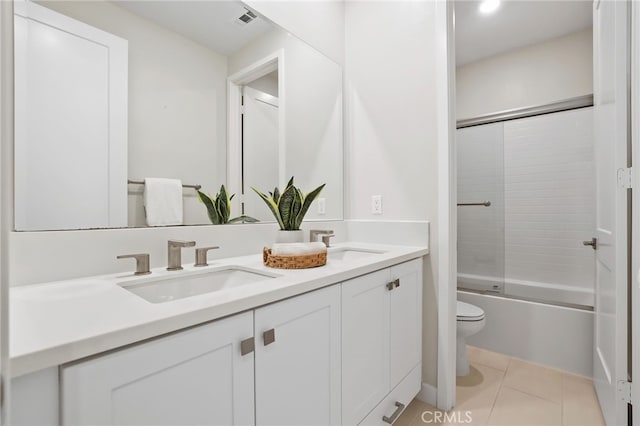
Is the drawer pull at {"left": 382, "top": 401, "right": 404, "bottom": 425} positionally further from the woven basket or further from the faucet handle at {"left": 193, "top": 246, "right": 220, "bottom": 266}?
the faucet handle at {"left": 193, "top": 246, "right": 220, "bottom": 266}

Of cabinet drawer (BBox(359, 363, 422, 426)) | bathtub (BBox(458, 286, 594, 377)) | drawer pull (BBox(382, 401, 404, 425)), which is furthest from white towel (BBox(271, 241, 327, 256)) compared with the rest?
bathtub (BBox(458, 286, 594, 377))

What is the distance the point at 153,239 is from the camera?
1071 mm

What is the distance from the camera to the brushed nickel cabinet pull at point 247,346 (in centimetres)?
70

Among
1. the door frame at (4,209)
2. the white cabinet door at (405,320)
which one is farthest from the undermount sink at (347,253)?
the door frame at (4,209)

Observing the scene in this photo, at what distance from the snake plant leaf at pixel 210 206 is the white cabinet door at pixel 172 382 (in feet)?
2.16

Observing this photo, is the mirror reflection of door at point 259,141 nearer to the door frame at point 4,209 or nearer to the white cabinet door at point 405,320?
the white cabinet door at point 405,320

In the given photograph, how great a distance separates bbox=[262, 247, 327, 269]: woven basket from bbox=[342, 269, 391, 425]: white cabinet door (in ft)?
0.48

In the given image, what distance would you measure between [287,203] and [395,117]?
34.9 inches

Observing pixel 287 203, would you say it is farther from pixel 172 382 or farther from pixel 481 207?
pixel 481 207

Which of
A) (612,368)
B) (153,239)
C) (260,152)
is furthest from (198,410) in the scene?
(612,368)

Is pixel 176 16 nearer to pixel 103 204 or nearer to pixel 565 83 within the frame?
pixel 103 204

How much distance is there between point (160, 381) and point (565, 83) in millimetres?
3202

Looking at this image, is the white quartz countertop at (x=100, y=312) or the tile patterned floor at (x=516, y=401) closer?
the white quartz countertop at (x=100, y=312)

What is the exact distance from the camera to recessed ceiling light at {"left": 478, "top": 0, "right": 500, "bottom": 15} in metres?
2.05
